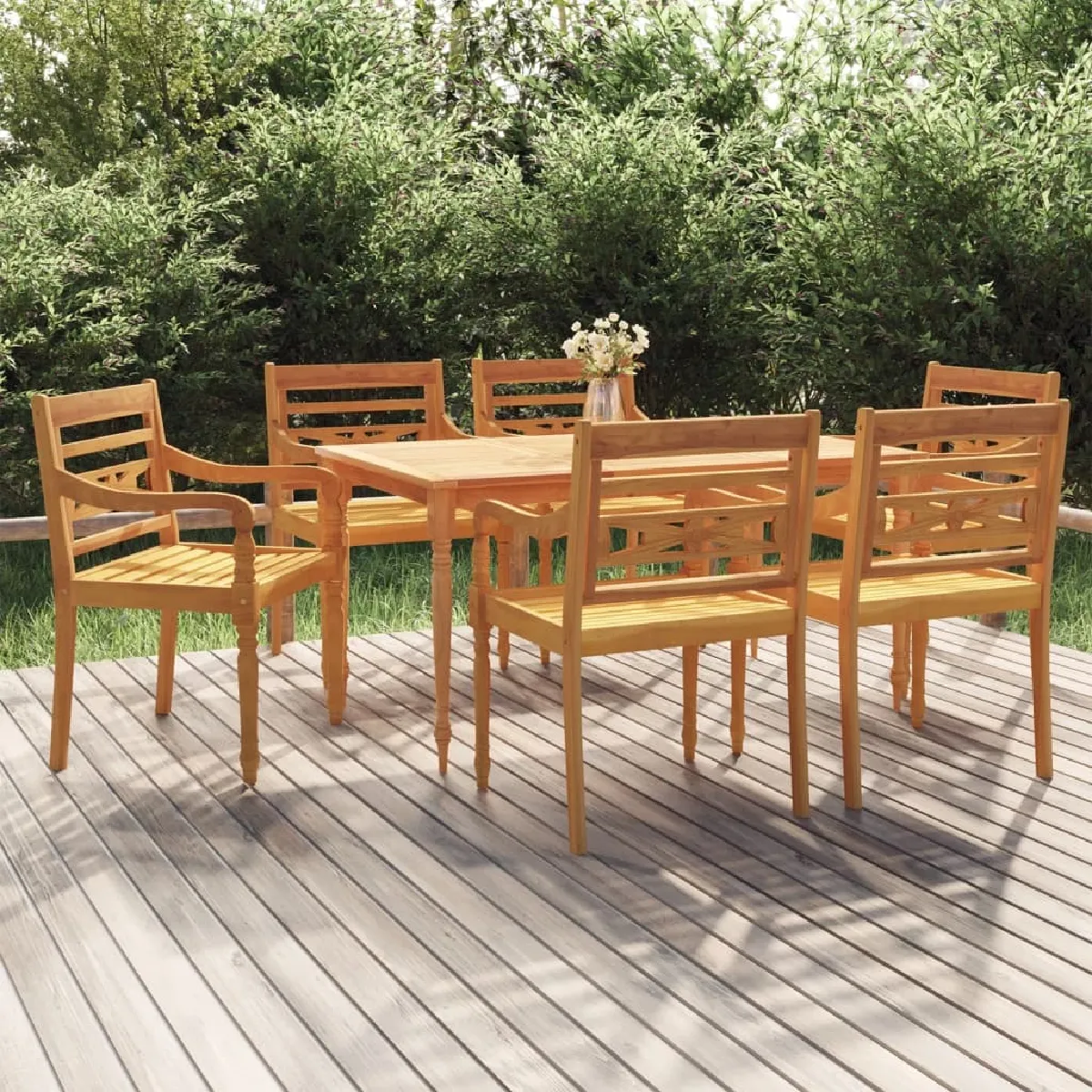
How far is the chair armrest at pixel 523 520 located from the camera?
327cm

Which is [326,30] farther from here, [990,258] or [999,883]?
[999,883]

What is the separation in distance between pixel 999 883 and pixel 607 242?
5108 millimetres

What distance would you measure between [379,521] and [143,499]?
3.74 feet

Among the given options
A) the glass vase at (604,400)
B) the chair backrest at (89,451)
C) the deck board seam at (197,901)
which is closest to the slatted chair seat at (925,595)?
the glass vase at (604,400)

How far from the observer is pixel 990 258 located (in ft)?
22.9

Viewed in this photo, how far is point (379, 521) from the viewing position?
4.63 meters

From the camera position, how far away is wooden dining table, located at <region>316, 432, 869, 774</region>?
3.68 metres

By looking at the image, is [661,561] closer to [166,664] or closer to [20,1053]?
[20,1053]

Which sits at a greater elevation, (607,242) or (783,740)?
(607,242)

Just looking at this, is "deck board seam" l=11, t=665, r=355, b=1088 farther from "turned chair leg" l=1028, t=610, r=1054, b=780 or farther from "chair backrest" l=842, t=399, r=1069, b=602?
"turned chair leg" l=1028, t=610, r=1054, b=780

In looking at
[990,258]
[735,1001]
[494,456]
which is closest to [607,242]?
[990,258]

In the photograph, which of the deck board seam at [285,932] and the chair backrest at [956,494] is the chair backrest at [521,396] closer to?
the chair backrest at [956,494]

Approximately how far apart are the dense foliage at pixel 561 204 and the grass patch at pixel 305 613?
48 centimetres

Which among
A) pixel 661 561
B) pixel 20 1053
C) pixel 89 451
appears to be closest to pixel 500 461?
pixel 661 561
